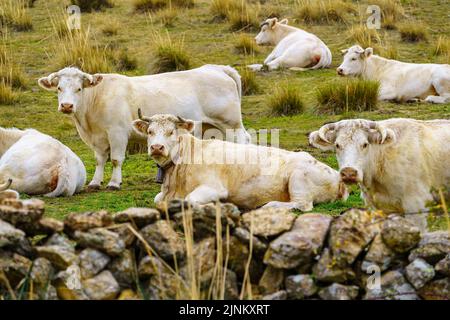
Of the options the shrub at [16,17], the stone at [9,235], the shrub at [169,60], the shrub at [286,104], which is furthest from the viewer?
the shrub at [16,17]

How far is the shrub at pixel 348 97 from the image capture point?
59.3 feet

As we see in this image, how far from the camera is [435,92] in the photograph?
763 inches

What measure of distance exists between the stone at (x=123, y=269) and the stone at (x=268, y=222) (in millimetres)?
962

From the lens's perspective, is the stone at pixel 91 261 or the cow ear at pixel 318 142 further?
the cow ear at pixel 318 142

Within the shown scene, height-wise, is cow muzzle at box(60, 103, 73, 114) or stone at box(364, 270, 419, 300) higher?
stone at box(364, 270, 419, 300)

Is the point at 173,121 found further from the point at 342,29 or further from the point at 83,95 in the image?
the point at 342,29

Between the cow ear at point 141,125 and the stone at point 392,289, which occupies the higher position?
the stone at point 392,289

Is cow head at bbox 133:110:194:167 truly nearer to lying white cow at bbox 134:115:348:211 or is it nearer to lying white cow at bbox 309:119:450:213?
lying white cow at bbox 134:115:348:211

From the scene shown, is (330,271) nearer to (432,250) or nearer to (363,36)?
(432,250)

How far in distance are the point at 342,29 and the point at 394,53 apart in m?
3.16

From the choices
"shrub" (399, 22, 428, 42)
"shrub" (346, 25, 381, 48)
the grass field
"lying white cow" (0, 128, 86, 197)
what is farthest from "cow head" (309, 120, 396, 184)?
"shrub" (399, 22, 428, 42)

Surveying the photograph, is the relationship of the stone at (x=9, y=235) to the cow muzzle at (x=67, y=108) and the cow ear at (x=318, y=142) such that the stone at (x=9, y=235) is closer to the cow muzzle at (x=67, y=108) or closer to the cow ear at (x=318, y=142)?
the cow ear at (x=318, y=142)

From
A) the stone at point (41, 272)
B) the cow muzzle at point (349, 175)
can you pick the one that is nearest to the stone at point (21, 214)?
the stone at point (41, 272)

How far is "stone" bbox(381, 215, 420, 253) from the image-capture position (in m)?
8.16
